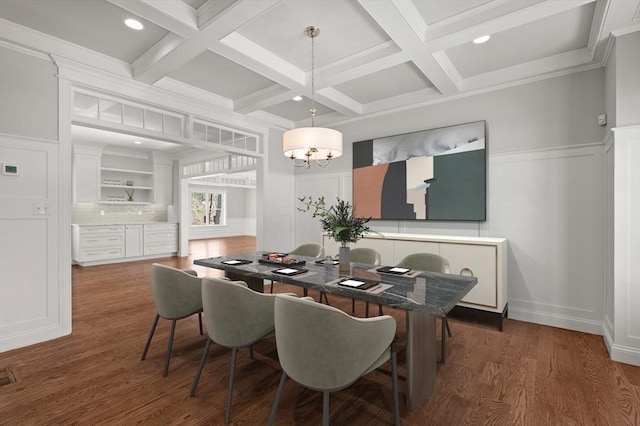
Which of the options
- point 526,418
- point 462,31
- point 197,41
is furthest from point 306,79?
point 526,418

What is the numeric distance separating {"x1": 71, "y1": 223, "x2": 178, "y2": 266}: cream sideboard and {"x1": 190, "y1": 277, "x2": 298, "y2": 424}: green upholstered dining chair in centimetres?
642

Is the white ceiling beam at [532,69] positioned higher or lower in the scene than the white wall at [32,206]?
higher

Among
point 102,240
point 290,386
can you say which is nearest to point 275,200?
point 290,386

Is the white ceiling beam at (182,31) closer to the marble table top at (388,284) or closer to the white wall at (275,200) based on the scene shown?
the marble table top at (388,284)

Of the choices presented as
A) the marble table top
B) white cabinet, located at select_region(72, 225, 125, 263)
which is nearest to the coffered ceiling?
the marble table top

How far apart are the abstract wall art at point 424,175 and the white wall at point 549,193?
16 cm

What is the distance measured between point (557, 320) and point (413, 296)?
254 centimetres

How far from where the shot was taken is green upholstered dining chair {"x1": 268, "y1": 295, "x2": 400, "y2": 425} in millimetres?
1406

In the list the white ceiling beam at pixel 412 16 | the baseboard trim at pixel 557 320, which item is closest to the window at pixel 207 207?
the white ceiling beam at pixel 412 16

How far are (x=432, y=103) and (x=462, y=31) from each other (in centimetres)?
158

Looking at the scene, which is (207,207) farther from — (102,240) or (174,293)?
(174,293)

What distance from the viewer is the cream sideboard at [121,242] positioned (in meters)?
Result: 6.69

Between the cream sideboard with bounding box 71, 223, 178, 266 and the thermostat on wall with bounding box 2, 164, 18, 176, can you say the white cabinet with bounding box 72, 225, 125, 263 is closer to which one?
the cream sideboard with bounding box 71, 223, 178, 266

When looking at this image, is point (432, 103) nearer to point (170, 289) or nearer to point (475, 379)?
point (475, 379)
